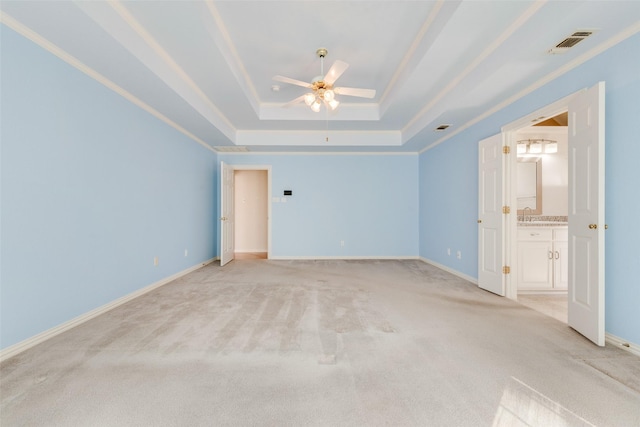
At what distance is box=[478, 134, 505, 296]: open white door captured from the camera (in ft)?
11.1

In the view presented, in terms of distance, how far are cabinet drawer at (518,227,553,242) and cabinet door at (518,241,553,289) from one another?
0.27 feet

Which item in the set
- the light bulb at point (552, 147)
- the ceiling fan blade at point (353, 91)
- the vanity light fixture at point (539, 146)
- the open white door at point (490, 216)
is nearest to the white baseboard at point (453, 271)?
the open white door at point (490, 216)

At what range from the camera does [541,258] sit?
3.46 meters

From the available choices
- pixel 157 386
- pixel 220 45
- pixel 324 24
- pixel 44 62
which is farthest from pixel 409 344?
pixel 44 62

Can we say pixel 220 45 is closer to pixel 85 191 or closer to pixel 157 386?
pixel 85 191

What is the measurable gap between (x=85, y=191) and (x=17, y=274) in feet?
3.02

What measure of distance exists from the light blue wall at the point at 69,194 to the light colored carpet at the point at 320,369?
385mm

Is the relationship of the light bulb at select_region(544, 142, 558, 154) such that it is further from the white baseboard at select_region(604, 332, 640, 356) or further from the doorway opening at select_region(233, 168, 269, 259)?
the doorway opening at select_region(233, 168, 269, 259)

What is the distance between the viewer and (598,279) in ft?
6.80

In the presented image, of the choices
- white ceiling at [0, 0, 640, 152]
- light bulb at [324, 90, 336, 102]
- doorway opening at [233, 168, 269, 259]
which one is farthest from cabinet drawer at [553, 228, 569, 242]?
doorway opening at [233, 168, 269, 259]

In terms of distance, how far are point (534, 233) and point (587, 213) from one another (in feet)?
4.64

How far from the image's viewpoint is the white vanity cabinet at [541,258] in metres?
3.45

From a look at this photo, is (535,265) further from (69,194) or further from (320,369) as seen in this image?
(69,194)

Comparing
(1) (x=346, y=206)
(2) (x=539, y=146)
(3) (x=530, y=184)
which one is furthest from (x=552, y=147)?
(1) (x=346, y=206)
